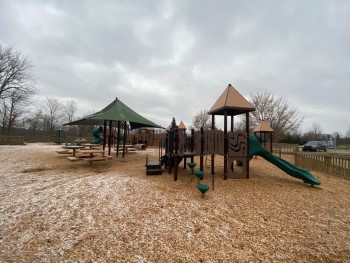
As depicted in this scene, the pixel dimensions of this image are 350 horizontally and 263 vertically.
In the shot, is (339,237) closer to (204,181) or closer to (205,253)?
(205,253)

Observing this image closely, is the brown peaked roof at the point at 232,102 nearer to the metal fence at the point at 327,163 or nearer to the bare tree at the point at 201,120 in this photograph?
the metal fence at the point at 327,163

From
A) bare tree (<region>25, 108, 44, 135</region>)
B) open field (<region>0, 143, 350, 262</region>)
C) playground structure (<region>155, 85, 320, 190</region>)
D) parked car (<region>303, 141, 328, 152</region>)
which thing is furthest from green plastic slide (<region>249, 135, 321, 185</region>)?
bare tree (<region>25, 108, 44, 135</region>)

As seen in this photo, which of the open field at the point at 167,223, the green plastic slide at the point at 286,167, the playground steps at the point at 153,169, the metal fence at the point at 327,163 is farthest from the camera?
the metal fence at the point at 327,163

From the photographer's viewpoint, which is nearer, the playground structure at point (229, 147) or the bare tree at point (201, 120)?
the playground structure at point (229, 147)

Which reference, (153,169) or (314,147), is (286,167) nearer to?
(153,169)

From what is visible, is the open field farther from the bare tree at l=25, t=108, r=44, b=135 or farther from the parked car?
the bare tree at l=25, t=108, r=44, b=135

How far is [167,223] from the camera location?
335cm

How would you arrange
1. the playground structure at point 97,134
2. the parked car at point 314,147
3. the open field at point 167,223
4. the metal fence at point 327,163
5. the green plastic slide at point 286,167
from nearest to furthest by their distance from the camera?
the open field at point 167,223, the green plastic slide at point 286,167, the metal fence at point 327,163, the playground structure at point 97,134, the parked car at point 314,147

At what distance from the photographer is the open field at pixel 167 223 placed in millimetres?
2586

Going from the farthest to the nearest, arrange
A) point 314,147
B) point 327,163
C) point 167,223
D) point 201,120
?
point 201,120 < point 314,147 < point 327,163 < point 167,223

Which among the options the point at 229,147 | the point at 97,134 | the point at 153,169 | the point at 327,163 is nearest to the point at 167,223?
the point at 153,169

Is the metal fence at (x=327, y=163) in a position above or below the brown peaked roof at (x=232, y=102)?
below

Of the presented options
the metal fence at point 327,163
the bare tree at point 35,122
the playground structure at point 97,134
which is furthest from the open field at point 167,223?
the bare tree at point 35,122

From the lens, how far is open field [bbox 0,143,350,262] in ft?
8.48
